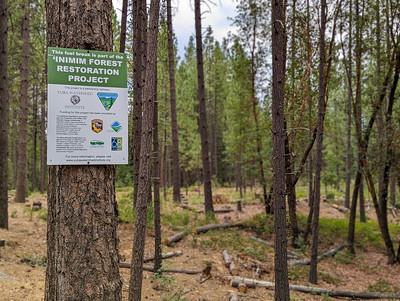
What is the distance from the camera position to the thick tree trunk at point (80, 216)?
259 cm

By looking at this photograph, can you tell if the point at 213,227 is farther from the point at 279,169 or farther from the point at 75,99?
the point at 75,99

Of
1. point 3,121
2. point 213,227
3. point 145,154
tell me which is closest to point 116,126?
point 145,154

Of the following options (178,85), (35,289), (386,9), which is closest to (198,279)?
(35,289)

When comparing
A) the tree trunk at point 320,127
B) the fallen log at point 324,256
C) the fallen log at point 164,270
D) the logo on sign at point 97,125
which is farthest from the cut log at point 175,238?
the logo on sign at point 97,125

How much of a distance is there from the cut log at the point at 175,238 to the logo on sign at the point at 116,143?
6.59 m

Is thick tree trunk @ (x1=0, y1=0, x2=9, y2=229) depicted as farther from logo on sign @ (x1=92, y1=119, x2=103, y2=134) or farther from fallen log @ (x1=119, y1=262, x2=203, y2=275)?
logo on sign @ (x1=92, y1=119, x2=103, y2=134)

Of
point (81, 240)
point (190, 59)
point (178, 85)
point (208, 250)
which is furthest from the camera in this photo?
point (190, 59)

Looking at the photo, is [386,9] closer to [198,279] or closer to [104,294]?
[198,279]

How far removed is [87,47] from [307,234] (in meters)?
10.4

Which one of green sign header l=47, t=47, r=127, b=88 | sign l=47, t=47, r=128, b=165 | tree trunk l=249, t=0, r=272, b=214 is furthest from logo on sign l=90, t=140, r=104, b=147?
tree trunk l=249, t=0, r=272, b=214

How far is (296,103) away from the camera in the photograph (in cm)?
979

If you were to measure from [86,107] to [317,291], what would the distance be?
6.52m

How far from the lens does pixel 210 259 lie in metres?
8.41

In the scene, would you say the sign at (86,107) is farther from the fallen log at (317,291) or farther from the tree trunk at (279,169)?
the fallen log at (317,291)
